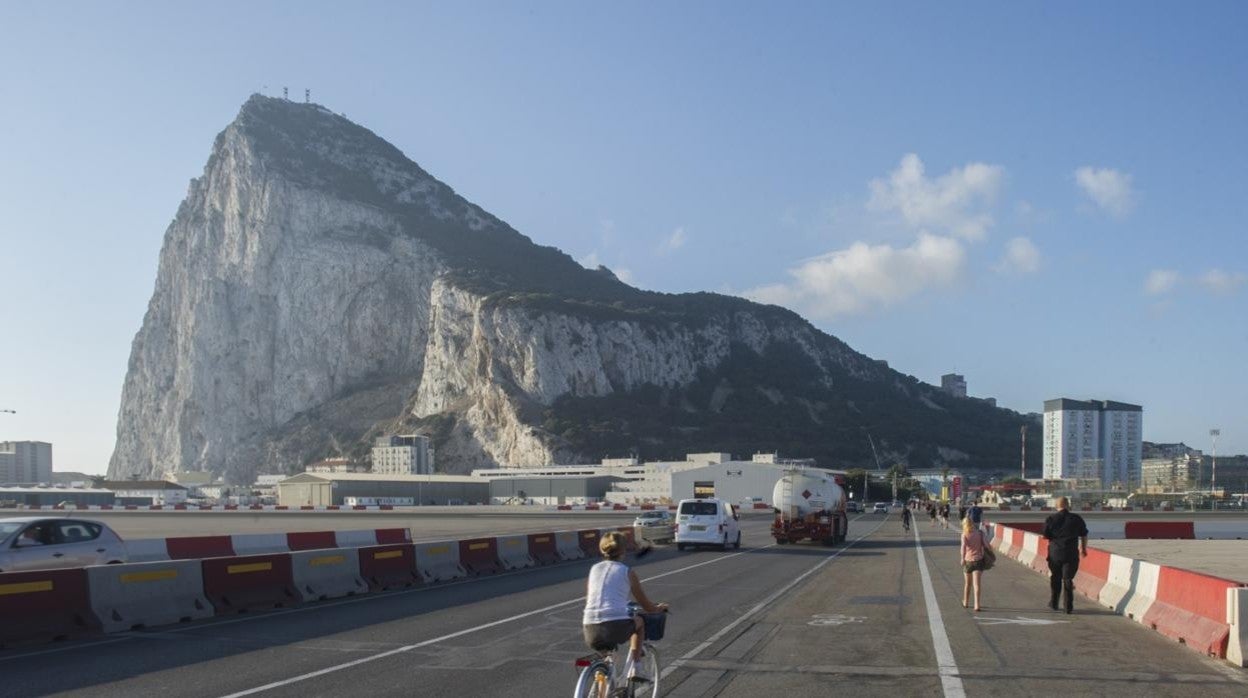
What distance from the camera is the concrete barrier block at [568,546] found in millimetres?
30094

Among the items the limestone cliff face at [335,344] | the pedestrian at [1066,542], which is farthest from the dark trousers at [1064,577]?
the limestone cliff face at [335,344]

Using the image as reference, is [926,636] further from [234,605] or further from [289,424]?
[289,424]

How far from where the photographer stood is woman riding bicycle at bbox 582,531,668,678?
26.1 ft

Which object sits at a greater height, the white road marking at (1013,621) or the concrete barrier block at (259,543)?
the white road marking at (1013,621)

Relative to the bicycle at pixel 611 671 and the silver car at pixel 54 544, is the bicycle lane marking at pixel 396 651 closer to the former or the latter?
the bicycle at pixel 611 671

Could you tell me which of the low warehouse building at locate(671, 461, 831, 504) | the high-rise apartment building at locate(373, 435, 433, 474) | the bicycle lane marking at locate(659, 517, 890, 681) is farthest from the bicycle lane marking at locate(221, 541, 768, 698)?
the high-rise apartment building at locate(373, 435, 433, 474)

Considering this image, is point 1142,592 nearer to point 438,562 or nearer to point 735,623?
point 735,623

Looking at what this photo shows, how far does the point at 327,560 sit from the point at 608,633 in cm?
1243

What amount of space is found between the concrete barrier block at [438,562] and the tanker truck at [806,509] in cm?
1656

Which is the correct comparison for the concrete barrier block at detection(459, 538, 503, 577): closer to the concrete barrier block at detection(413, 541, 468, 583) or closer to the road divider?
the concrete barrier block at detection(413, 541, 468, 583)

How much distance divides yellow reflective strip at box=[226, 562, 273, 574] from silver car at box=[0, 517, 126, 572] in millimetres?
4081

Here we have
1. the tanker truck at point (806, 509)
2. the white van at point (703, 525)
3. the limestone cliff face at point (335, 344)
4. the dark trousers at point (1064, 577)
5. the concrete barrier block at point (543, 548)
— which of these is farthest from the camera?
the limestone cliff face at point (335, 344)

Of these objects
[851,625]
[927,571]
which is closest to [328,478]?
[927,571]

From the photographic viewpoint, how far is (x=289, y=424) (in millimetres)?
186750
